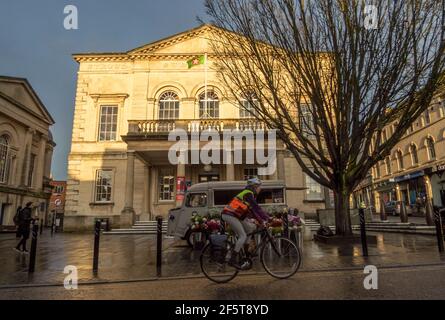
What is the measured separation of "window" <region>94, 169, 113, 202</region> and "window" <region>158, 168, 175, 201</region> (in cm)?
360

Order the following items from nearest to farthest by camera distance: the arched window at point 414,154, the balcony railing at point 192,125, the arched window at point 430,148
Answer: the balcony railing at point 192,125 < the arched window at point 430,148 < the arched window at point 414,154

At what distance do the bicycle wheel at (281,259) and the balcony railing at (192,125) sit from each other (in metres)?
14.3

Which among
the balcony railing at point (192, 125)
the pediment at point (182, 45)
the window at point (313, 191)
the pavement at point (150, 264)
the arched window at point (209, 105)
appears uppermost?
the pediment at point (182, 45)

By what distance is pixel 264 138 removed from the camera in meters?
19.0

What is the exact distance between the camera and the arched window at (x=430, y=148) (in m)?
32.0

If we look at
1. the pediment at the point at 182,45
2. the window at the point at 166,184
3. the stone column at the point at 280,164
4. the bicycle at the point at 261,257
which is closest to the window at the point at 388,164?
the stone column at the point at 280,164

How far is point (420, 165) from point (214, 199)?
103 feet

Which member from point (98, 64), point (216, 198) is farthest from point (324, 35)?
point (98, 64)

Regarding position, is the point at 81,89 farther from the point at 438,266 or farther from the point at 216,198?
the point at 438,266

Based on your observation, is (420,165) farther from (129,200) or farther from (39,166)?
(39,166)

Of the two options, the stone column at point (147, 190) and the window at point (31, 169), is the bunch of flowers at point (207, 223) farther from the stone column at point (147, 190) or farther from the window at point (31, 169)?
the window at point (31, 169)

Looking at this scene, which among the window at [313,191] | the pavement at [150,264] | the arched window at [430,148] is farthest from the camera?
the arched window at [430,148]

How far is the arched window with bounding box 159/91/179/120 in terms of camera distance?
23328mm
